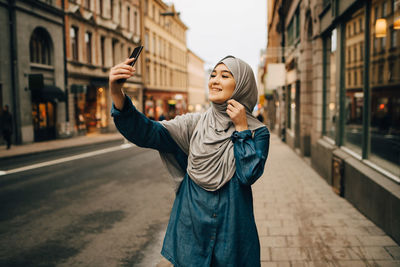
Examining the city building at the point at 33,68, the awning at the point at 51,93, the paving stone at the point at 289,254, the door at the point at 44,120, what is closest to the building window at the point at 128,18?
the city building at the point at 33,68

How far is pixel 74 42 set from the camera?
24.1m

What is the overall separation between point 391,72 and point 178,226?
14.4 feet

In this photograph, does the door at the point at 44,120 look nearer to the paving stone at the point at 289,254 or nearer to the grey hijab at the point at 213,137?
the paving stone at the point at 289,254

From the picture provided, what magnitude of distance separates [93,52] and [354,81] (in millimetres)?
23061

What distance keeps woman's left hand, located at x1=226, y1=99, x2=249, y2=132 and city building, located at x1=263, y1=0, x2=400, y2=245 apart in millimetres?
3228

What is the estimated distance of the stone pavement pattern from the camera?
3.97 meters

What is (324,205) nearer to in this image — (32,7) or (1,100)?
(1,100)

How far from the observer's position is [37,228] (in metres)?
5.24

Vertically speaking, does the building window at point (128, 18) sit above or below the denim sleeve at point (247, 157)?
above

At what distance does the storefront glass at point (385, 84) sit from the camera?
193 inches

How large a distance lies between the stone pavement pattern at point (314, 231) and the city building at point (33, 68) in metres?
14.7

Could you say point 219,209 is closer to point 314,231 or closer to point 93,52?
point 314,231

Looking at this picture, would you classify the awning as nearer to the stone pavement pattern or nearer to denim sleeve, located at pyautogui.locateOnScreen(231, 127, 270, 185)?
the stone pavement pattern

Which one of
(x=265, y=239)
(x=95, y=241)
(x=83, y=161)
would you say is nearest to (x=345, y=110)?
(x=265, y=239)
